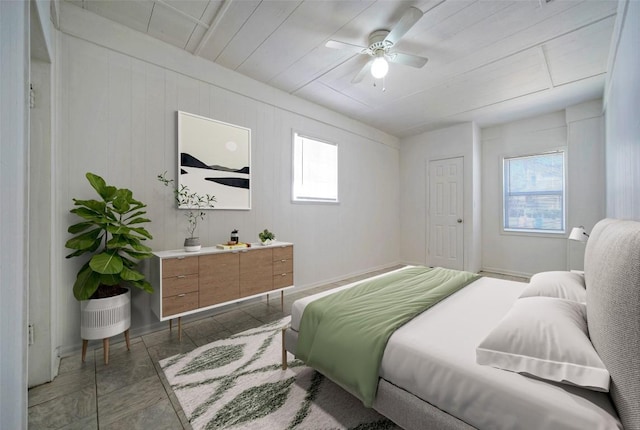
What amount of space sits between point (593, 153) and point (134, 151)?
604 cm

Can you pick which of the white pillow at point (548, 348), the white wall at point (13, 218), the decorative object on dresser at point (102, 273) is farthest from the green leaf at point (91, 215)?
the white pillow at point (548, 348)

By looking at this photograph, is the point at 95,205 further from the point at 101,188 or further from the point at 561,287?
the point at 561,287

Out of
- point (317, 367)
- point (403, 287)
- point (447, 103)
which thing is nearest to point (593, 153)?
point (447, 103)

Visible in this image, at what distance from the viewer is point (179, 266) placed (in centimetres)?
230

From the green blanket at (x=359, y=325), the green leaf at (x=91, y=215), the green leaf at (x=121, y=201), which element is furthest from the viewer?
the green leaf at (x=121, y=201)

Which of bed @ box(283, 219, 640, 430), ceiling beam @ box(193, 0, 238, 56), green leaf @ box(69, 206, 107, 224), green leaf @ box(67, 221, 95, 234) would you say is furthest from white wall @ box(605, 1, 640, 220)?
green leaf @ box(67, 221, 95, 234)

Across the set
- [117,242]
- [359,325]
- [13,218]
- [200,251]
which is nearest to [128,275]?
[117,242]

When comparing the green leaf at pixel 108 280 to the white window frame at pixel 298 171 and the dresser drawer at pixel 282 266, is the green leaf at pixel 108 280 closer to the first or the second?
the dresser drawer at pixel 282 266

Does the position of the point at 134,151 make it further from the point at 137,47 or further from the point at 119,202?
the point at 137,47

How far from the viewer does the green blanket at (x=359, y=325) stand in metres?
1.33

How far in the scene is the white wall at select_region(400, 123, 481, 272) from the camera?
4762 mm

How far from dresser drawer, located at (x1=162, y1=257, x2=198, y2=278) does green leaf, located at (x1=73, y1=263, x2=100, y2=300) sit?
448 millimetres

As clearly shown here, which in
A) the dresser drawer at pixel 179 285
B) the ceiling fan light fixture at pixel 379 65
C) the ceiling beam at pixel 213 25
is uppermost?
the ceiling beam at pixel 213 25

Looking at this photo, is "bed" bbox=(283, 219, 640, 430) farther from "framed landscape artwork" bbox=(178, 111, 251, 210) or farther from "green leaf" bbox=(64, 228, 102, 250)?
"framed landscape artwork" bbox=(178, 111, 251, 210)
